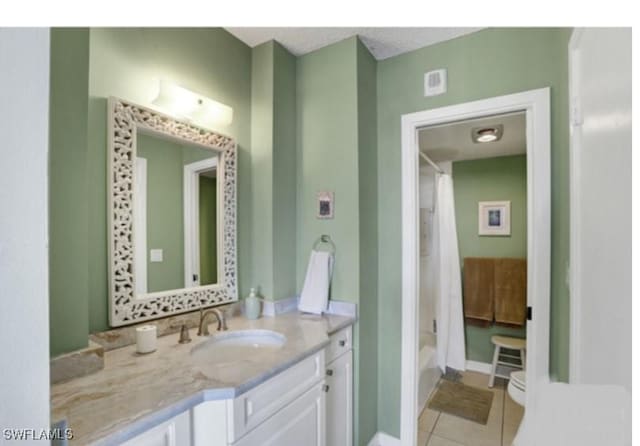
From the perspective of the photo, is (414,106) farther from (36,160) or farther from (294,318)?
(36,160)

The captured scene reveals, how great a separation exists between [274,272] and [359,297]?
0.51 metres

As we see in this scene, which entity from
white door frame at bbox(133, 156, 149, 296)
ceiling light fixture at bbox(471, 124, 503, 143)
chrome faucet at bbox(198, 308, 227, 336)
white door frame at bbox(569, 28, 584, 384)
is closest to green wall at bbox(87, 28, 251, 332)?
white door frame at bbox(133, 156, 149, 296)

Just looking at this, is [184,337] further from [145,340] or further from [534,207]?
[534,207]

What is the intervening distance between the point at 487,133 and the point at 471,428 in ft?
7.07

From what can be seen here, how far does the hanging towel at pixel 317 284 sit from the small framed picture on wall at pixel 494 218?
2.10m

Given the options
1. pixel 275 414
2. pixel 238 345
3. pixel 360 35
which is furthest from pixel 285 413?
pixel 360 35

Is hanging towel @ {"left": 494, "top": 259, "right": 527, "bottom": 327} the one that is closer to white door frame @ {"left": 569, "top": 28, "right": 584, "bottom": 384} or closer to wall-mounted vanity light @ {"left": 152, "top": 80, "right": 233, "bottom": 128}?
white door frame @ {"left": 569, "top": 28, "right": 584, "bottom": 384}

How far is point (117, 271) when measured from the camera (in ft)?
4.04

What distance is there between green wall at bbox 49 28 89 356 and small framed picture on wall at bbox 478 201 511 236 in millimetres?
3245
